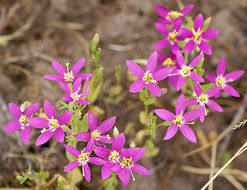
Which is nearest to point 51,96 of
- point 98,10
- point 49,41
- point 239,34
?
point 49,41

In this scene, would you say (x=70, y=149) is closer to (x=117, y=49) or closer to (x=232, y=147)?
(x=117, y=49)

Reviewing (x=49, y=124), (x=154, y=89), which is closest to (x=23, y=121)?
(x=49, y=124)

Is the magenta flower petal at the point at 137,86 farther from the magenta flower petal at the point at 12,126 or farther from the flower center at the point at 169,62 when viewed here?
the magenta flower petal at the point at 12,126

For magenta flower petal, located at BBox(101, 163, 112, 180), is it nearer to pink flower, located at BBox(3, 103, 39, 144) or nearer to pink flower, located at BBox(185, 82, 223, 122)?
pink flower, located at BBox(3, 103, 39, 144)

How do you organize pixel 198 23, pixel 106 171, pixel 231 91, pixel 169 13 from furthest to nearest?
1. pixel 169 13
2. pixel 198 23
3. pixel 231 91
4. pixel 106 171

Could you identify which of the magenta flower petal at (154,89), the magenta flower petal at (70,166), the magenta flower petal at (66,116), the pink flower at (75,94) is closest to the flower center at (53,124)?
the magenta flower petal at (66,116)

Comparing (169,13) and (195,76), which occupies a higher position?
(169,13)

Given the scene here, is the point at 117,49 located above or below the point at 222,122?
above

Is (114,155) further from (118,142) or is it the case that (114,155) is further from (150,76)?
(150,76)
